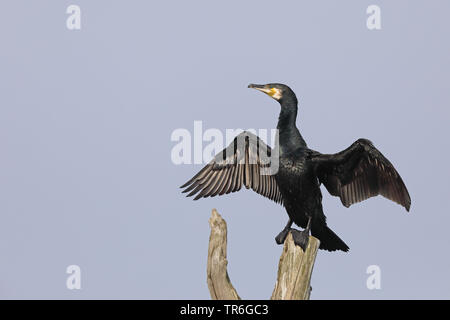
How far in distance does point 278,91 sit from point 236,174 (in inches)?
55.5

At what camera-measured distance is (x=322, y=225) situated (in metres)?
11.3

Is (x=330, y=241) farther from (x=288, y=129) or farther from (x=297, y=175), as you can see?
(x=288, y=129)

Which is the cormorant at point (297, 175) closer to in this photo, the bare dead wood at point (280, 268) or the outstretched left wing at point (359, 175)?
the outstretched left wing at point (359, 175)

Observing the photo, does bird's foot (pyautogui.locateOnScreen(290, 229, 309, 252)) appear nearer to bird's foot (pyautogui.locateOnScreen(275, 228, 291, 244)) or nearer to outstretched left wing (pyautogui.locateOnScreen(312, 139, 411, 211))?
bird's foot (pyautogui.locateOnScreen(275, 228, 291, 244))

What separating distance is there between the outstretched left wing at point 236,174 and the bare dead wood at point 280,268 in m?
1.84

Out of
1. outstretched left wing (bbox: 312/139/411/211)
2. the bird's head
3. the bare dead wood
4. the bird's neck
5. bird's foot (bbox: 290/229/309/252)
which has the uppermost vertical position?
the bird's head

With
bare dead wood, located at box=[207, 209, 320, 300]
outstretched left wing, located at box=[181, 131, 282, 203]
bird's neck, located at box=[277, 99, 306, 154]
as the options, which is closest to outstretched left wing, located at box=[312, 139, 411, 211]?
bird's neck, located at box=[277, 99, 306, 154]

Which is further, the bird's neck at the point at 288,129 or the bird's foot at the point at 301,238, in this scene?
the bird's neck at the point at 288,129

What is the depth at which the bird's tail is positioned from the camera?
11367mm

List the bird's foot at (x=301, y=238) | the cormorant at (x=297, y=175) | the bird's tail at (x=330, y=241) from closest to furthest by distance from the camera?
the bird's foot at (x=301, y=238)
the cormorant at (x=297, y=175)
the bird's tail at (x=330, y=241)

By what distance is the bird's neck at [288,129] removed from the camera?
1101 centimetres

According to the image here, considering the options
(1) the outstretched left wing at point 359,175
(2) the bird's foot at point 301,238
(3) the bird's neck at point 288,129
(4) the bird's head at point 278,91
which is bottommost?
(2) the bird's foot at point 301,238

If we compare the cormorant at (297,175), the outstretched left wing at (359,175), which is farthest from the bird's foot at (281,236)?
the outstretched left wing at (359,175)
